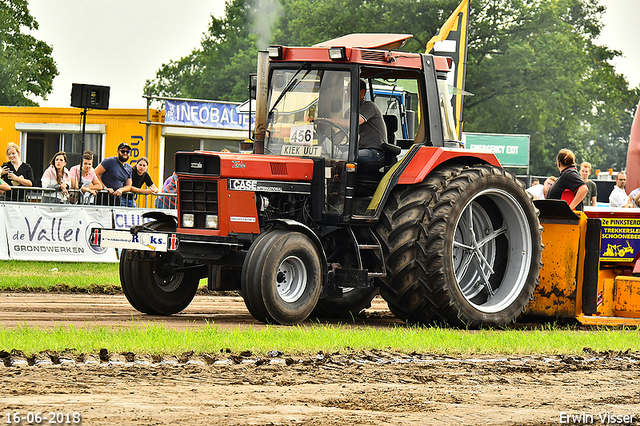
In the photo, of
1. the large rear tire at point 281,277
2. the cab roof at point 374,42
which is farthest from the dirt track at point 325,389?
the cab roof at point 374,42

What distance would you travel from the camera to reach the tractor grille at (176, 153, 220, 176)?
29.9 feet

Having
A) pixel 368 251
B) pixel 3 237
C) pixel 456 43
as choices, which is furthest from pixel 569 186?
pixel 3 237

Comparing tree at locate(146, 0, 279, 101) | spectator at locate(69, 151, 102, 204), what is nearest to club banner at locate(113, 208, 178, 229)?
spectator at locate(69, 151, 102, 204)

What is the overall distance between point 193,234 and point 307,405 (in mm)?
4260

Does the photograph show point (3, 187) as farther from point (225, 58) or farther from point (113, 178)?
point (225, 58)

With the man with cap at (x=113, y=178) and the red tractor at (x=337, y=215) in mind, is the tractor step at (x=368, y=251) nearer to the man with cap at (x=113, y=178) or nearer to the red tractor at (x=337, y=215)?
the red tractor at (x=337, y=215)

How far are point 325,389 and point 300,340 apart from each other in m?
1.76

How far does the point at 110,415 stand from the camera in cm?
469

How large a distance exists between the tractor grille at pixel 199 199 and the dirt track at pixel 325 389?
2707mm

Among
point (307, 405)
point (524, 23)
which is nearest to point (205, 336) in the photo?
point (307, 405)

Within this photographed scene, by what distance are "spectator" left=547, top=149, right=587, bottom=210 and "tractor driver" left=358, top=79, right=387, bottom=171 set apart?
10.1ft

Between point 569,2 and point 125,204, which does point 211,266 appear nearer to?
point 125,204

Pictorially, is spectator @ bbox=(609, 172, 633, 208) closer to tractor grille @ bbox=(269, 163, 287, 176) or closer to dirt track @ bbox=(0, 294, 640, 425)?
tractor grille @ bbox=(269, 163, 287, 176)

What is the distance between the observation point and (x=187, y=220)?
934 cm
